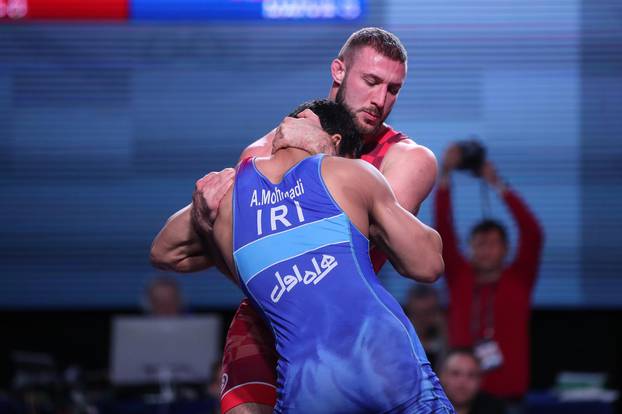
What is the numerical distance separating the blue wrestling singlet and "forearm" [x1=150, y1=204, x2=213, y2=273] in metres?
0.50

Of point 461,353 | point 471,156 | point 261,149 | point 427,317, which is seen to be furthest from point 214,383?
point 261,149

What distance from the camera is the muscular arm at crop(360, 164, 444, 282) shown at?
308cm

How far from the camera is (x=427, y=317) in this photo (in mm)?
6547

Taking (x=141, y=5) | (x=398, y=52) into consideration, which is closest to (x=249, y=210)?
(x=398, y=52)

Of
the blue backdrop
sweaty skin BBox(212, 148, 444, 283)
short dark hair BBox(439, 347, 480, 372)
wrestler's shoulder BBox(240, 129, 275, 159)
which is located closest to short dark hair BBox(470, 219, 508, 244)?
short dark hair BBox(439, 347, 480, 372)

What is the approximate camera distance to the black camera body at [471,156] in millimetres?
6055

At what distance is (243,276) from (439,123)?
4470mm

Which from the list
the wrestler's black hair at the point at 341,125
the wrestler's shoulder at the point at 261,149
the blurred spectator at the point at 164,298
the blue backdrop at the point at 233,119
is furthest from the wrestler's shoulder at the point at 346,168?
the blue backdrop at the point at 233,119

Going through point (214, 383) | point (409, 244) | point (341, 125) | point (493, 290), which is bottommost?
point (214, 383)

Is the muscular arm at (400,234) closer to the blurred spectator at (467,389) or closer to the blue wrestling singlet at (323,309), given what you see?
the blue wrestling singlet at (323,309)

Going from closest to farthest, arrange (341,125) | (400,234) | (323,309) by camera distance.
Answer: (323,309)
(400,234)
(341,125)

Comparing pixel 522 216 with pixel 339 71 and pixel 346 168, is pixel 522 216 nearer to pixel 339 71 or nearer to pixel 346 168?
pixel 339 71

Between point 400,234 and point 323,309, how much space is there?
29 centimetres

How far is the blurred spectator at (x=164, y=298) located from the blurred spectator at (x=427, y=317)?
1.37m
